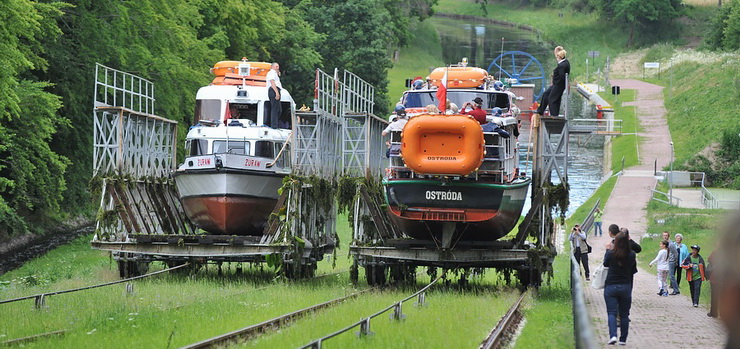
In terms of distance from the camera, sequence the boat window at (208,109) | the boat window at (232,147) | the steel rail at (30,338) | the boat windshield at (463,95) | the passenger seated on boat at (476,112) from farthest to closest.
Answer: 1. the boat window at (208,109)
2. the boat window at (232,147)
3. the boat windshield at (463,95)
4. the passenger seated on boat at (476,112)
5. the steel rail at (30,338)

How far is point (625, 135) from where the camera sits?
8250cm

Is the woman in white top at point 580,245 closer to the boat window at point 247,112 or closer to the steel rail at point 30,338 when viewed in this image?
the boat window at point 247,112

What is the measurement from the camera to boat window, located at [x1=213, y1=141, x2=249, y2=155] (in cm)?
2886

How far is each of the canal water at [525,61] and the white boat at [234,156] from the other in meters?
12.2

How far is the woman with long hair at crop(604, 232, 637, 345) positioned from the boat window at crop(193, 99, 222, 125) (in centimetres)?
1587

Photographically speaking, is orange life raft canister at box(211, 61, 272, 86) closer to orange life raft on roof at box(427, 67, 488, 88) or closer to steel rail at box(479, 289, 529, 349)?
orange life raft on roof at box(427, 67, 488, 88)

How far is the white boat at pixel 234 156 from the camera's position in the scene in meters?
27.4

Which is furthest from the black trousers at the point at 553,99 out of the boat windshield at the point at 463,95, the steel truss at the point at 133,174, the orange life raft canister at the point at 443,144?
the steel truss at the point at 133,174

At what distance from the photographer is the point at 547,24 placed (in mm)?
145250

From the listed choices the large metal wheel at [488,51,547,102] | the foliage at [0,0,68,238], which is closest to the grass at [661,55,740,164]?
the large metal wheel at [488,51,547,102]

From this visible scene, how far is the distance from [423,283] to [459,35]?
11699cm

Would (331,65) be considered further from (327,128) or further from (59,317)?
(59,317)

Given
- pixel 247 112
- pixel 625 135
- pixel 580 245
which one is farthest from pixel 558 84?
pixel 625 135

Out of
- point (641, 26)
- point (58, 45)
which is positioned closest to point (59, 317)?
point (58, 45)
